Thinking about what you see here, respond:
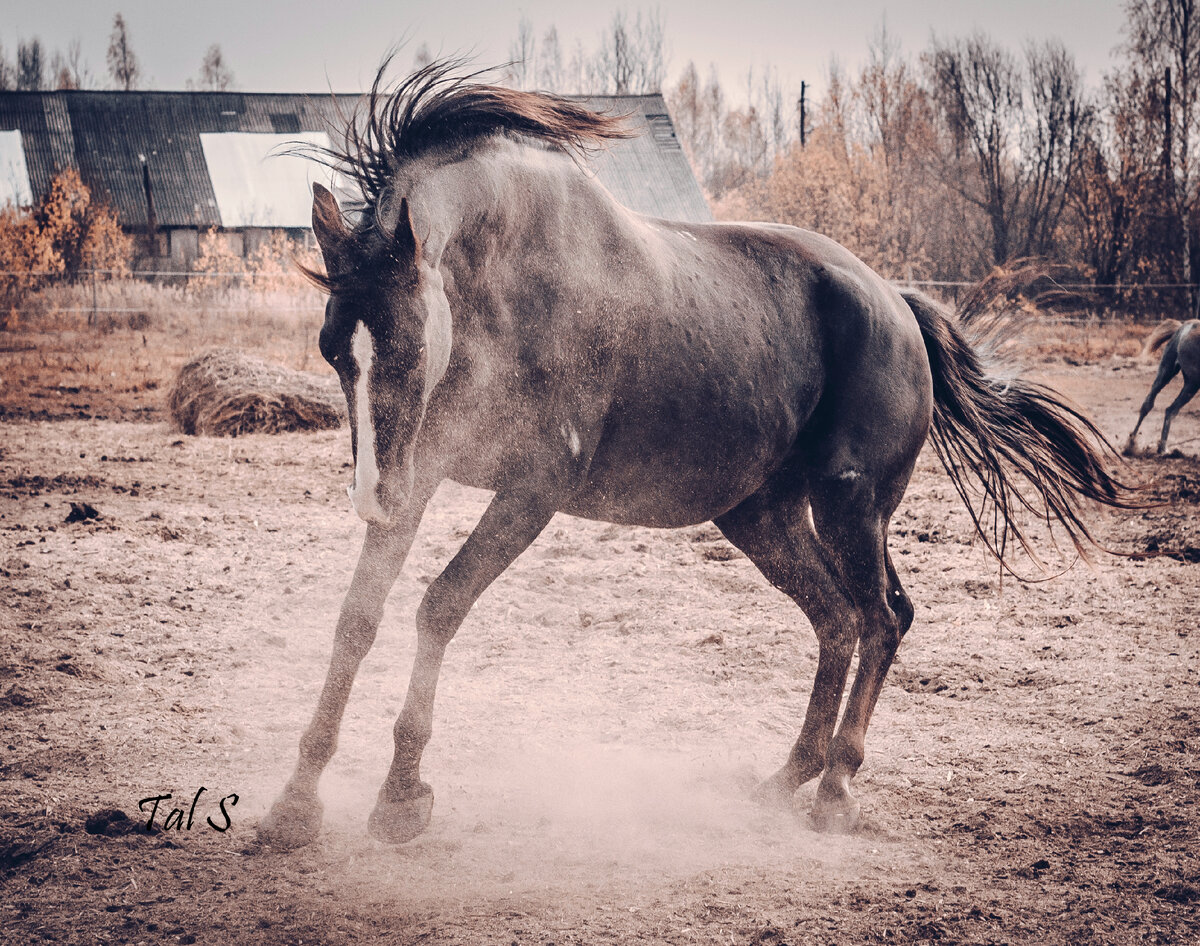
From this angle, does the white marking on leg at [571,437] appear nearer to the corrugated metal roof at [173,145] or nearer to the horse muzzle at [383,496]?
the horse muzzle at [383,496]

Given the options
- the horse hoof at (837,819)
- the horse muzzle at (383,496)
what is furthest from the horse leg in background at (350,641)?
the horse hoof at (837,819)

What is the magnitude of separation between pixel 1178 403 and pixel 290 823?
1063cm

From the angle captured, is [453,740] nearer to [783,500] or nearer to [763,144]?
[783,500]

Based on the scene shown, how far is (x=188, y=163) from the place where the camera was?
29.7m

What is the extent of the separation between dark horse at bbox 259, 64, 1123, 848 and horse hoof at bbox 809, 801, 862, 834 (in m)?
0.01

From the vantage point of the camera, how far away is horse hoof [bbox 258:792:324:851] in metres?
2.75

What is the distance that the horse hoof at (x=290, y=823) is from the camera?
2.75 m

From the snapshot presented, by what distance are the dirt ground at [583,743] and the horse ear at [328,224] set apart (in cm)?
164

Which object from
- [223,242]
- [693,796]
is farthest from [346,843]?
[223,242]

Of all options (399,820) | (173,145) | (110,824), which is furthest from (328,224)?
(173,145)

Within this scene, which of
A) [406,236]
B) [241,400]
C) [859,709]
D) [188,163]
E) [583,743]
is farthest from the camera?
[188,163]

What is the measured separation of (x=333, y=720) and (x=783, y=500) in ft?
5.72

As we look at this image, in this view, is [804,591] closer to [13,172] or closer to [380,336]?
[380,336]

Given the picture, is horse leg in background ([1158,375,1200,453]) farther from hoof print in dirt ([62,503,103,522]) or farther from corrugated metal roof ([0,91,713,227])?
corrugated metal roof ([0,91,713,227])
